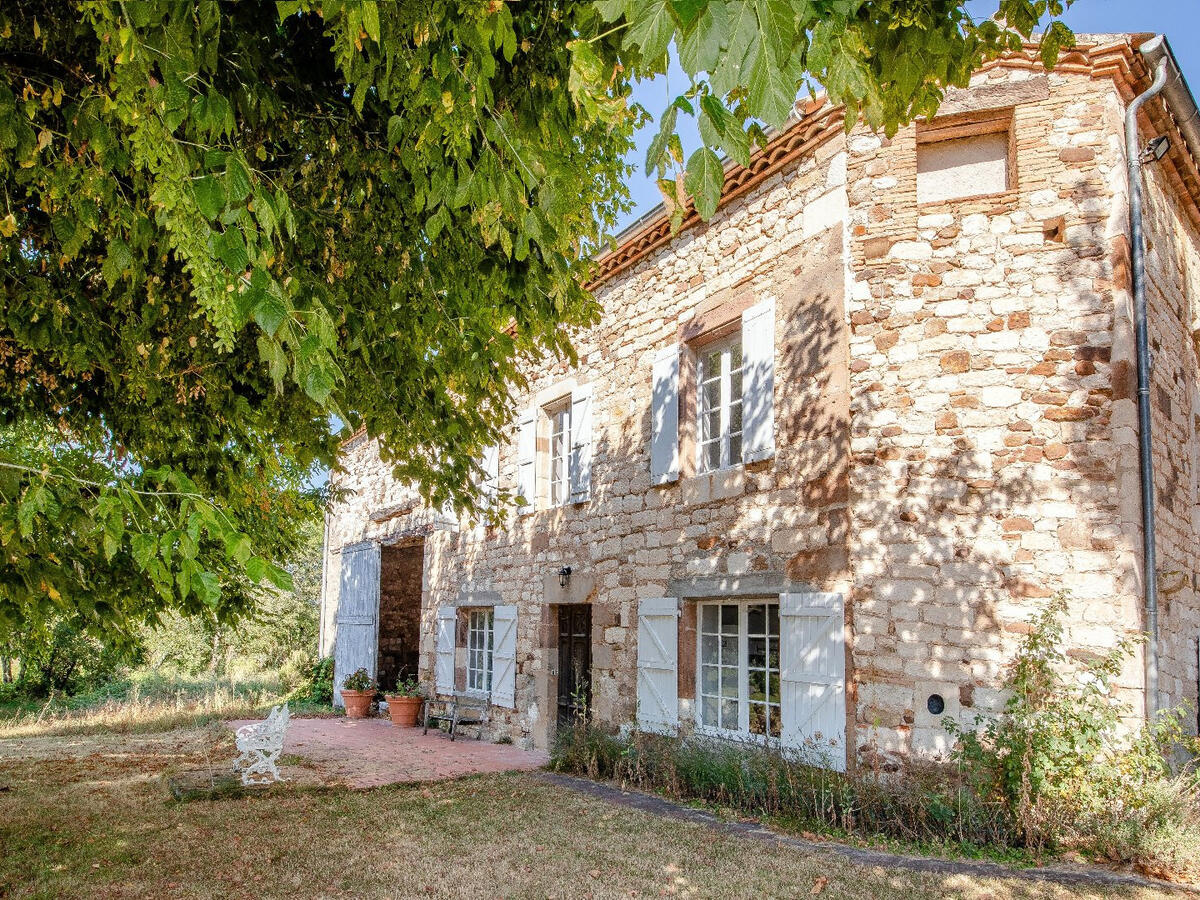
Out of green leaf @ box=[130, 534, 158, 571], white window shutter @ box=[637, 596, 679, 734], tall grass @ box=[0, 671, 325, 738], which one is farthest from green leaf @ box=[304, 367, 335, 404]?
tall grass @ box=[0, 671, 325, 738]

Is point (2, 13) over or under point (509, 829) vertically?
over

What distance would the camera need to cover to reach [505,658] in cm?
1070

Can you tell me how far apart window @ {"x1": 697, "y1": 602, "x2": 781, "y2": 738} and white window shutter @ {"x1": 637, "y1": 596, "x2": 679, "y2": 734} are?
0.25 meters

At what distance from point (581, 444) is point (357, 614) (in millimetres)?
7450

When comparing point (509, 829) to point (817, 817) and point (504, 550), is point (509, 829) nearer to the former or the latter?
point (817, 817)

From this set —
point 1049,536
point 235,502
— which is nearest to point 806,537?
point 1049,536

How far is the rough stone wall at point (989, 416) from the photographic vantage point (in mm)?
5797

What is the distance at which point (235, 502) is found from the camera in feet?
16.6

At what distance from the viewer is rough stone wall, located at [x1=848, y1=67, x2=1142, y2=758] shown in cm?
580

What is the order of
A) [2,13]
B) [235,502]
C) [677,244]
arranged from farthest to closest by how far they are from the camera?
[677,244] → [235,502] → [2,13]

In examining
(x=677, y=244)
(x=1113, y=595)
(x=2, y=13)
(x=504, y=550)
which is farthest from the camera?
(x=504, y=550)

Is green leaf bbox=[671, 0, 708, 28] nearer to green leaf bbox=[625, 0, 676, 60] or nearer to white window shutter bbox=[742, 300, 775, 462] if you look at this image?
green leaf bbox=[625, 0, 676, 60]

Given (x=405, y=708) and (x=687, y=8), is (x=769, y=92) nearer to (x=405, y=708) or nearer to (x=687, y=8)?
(x=687, y=8)

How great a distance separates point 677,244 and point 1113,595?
201 inches
